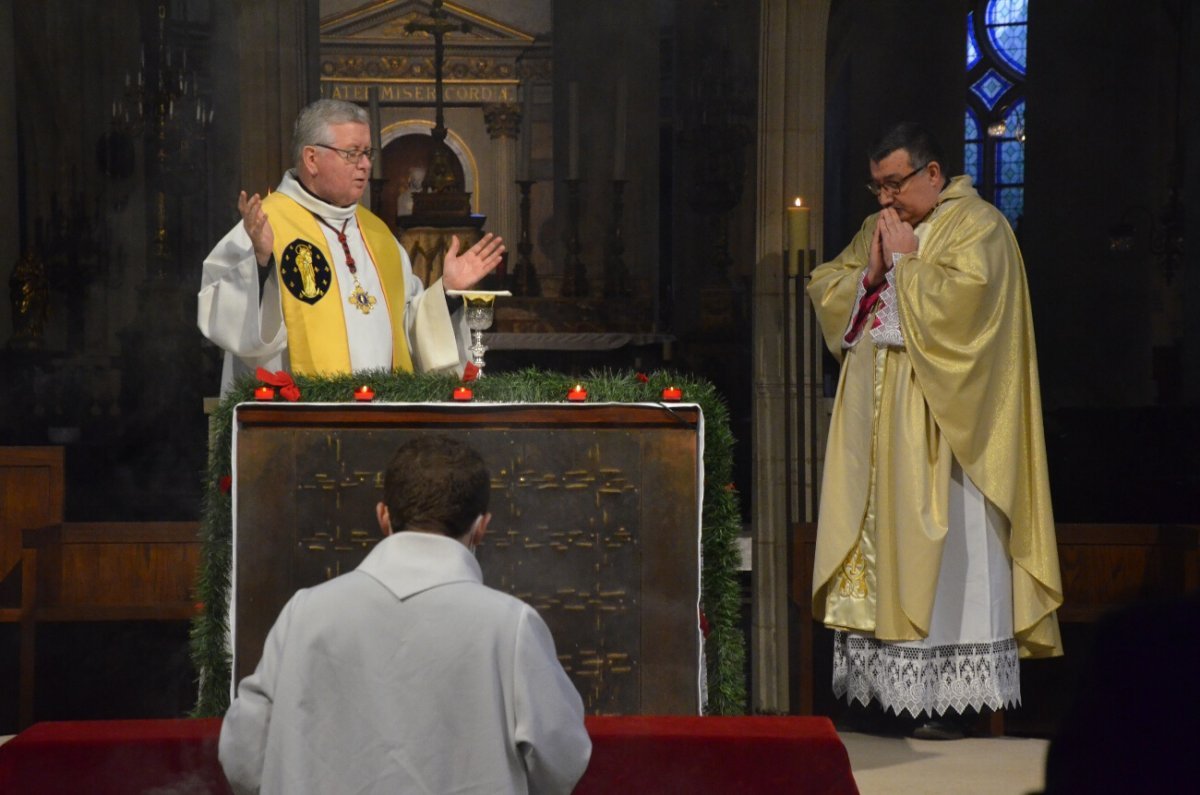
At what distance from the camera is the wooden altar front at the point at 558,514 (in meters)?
4.02

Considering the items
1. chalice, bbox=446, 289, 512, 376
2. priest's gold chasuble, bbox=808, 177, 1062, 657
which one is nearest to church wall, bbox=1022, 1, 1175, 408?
priest's gold chasuble, bbox=808, 177, 1062, 657

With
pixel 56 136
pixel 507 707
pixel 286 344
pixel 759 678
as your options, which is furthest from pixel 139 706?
pixel 507 707

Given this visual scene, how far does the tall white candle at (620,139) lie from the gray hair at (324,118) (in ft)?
13.8

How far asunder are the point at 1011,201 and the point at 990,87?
3.35 feet

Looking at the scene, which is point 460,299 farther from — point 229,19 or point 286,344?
point 229,19

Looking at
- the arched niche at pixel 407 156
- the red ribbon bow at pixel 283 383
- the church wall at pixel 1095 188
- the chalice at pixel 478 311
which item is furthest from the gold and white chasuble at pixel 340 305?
the church wall at pixel 1095 188

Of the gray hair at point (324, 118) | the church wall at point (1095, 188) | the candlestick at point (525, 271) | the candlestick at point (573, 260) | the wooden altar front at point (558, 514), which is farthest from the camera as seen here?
the church wall at point (1095, 188)

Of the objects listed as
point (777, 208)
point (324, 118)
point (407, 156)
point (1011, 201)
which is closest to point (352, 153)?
point (324, 118)

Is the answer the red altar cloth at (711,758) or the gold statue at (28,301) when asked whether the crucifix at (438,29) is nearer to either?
the gold statue at (28,301)

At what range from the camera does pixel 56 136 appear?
765 cm

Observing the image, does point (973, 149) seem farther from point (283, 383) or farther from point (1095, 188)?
point (283, 383)

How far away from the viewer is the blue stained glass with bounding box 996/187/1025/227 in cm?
1330

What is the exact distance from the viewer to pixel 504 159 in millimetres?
10195

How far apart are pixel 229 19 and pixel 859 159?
606 cm
